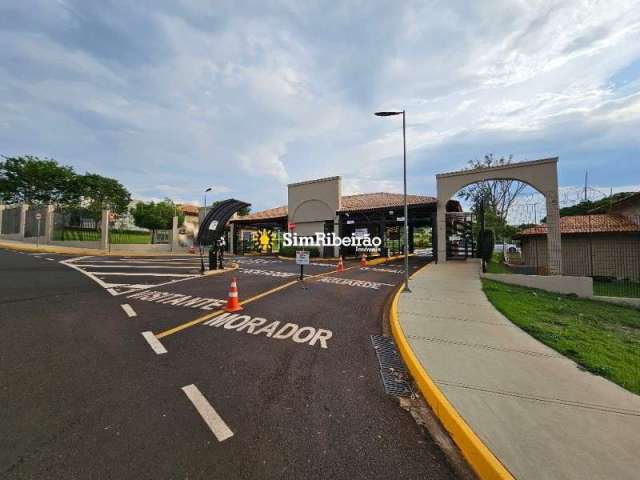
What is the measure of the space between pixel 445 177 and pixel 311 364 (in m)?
18.7

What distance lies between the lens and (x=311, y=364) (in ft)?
12.9

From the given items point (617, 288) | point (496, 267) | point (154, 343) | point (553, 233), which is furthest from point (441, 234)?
point (154, 343)

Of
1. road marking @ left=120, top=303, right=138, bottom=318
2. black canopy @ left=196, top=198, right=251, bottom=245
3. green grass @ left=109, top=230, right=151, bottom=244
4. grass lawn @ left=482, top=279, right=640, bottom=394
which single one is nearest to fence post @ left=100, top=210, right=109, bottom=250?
green grass @ left=109, top=230, right=151, bottom=244

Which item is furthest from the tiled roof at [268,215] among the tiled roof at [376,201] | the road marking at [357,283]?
the road marking at [357,283]

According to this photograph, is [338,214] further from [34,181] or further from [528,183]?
[34,181]

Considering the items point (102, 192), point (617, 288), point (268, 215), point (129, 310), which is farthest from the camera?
point (102, 192)

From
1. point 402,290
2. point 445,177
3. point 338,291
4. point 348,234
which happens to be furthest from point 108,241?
point 445,177

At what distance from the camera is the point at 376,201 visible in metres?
26.0

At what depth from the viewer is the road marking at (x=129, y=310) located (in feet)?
19.5

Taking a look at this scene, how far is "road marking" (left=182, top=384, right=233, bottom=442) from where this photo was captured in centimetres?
246

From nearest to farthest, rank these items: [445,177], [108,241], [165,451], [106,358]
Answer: [165,451] → [106,358] → [445,177] → [108,241]

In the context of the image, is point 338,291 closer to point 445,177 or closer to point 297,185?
point 445,177

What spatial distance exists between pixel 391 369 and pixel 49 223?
33195mm

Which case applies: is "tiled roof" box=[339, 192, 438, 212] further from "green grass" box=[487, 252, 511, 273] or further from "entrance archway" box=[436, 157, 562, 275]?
"green grass" box=[487, 252, 511, 273]
